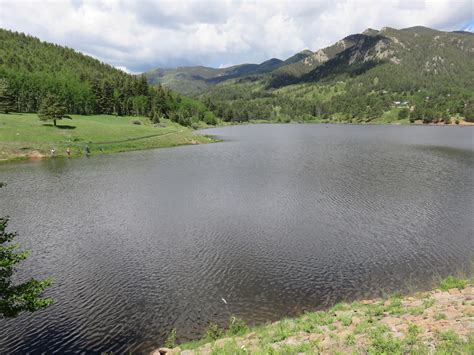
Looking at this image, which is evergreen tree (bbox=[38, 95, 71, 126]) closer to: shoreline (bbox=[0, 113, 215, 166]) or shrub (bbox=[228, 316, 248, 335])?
shoreline (bbox=[0, 113, 215, 166])

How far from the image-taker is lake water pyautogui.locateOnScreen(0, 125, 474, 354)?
80.2 ft

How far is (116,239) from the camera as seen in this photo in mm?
39406

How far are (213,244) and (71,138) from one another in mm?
98734

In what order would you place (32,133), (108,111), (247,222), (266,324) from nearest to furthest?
(266,324) < (247,222) < (32,133) < (108,111)

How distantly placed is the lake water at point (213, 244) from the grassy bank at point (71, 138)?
2779 cm

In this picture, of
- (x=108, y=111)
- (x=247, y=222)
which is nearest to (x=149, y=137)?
(x=108, y=111)

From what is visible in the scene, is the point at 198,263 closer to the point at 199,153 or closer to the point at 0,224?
the point at 0,224

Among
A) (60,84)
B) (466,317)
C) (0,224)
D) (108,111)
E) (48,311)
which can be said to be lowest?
(48,311)

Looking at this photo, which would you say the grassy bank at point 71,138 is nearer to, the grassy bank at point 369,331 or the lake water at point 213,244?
the lake water at point 213,244

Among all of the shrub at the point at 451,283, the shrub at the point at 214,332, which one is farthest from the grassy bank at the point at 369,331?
the shrub at the point at 451,283

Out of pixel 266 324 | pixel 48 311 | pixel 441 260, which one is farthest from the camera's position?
pixel 441 260

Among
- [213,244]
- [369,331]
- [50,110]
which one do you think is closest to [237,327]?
[369,331]

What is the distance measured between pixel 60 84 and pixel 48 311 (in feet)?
586

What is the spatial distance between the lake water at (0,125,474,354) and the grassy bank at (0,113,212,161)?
27785mm
